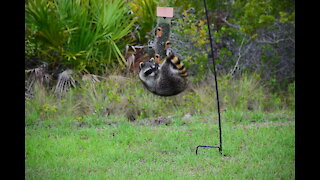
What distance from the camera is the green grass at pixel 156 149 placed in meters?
4.81

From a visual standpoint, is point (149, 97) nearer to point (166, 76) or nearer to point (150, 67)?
point (150, 67)

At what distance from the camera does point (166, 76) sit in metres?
4.46

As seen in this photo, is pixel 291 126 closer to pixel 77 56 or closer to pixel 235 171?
pixel 235 171

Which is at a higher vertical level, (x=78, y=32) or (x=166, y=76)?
(x=166, y=76)

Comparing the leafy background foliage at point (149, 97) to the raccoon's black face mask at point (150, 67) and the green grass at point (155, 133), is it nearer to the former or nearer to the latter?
the green grass at point (155, 133)

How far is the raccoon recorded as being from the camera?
443 centimetres

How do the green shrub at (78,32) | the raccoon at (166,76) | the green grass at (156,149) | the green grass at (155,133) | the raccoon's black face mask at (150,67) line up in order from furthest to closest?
the green shrub at (78,32) → the green grass at (155,133) → the green grass at (156,149) → the raccoon's black face mask at (150,67) → the raccoon at (166,76)

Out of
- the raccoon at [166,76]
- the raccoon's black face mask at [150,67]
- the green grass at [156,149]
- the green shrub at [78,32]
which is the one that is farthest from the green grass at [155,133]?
the raccoon's black face mask at [150,67]

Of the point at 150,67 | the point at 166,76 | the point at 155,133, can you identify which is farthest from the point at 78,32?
the point at 166,76

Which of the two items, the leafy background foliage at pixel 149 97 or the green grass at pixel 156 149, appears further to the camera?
the leafy background foliage at pixel 149 97

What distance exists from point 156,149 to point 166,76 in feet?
5.11

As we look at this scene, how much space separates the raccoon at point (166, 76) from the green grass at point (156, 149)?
0.93 meters

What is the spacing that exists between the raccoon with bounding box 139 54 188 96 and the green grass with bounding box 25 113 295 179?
93cm
